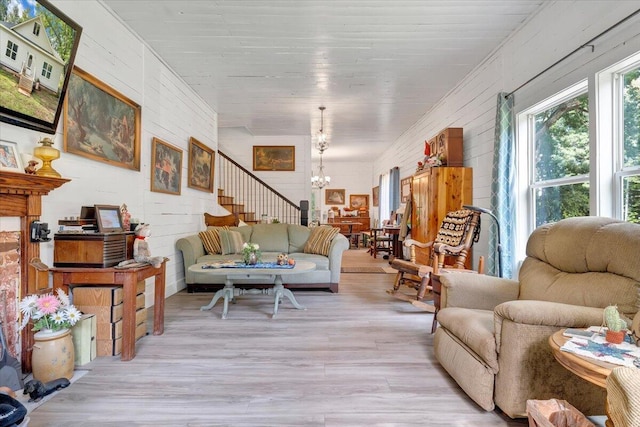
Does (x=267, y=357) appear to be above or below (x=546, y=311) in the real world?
below

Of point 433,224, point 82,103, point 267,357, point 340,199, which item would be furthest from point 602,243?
point 340,199

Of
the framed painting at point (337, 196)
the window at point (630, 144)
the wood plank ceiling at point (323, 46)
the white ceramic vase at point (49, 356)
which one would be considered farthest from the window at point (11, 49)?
the framed painting at point (337, 196)

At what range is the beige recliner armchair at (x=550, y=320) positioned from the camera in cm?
175

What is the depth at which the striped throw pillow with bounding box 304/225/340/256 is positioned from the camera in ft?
16.9

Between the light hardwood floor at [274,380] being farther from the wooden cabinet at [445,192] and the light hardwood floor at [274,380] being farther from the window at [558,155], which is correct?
the window at [558,155]

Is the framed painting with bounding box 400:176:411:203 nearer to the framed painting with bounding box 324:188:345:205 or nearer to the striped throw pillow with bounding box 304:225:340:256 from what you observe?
the striped throw pillow with bounding box 304:225:340:256

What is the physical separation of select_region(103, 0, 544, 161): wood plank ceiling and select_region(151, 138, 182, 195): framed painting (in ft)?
3.64

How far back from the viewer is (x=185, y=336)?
305cm

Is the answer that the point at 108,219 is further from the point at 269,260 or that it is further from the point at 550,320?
the point at 550,320

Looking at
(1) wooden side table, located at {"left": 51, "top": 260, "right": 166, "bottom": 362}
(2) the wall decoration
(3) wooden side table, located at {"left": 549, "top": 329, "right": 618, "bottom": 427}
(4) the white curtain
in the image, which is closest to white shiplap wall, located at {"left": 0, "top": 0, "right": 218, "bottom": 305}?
(1) wooden side table, located at {"left": 51, "top": 260, "right": 166, "bottom": 362}

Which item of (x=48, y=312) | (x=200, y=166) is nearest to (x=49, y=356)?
(x=48, y=312)

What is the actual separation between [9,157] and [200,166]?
3.64 metres

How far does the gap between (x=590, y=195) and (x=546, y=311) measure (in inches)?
58.5

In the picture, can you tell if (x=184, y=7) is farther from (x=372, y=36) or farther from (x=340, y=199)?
(x=340, y=199)
